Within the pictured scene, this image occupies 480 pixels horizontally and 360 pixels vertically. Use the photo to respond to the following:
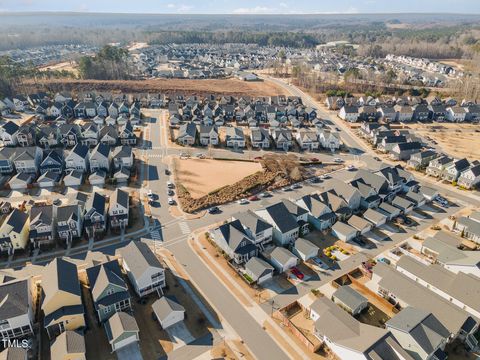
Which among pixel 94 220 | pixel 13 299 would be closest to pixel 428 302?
pixel 13 299

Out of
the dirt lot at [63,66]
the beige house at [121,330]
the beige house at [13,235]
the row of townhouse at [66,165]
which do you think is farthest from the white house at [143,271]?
the dirt lot at [63,66]

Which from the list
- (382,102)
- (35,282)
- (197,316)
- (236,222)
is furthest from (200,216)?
(382,102)

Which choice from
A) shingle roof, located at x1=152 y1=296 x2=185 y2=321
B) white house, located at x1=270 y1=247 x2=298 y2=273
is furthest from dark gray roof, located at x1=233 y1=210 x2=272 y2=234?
shingle roof, located at x1=152 y1=296 x2=185 y2=321

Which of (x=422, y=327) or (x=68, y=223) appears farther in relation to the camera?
(x=68, y=223)

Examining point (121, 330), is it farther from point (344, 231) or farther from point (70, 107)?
point (70, 107)

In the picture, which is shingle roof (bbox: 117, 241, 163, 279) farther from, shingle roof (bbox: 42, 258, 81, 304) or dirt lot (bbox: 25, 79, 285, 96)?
dirt lot (bbox: 25, 79, 285, 96)
